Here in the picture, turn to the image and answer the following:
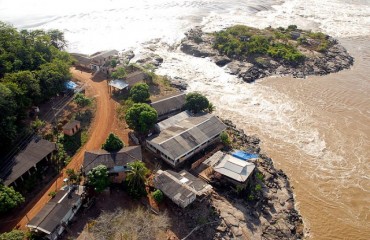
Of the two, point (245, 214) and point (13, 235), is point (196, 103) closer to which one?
point (245, 214)

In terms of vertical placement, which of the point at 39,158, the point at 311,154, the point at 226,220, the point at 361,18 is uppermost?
the point at 39,158

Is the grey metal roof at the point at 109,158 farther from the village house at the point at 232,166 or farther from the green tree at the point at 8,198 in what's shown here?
the village house at the point at 232,166

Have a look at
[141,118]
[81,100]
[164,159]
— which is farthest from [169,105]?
[81,100]

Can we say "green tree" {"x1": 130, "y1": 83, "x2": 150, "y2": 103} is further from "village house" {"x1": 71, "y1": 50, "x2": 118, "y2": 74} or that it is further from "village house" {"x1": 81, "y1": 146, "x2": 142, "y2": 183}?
"village house" {"x1": 81, "y1": 146, "x2": 142, "y2": 183}

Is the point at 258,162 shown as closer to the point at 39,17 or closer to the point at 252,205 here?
the point at 252,205

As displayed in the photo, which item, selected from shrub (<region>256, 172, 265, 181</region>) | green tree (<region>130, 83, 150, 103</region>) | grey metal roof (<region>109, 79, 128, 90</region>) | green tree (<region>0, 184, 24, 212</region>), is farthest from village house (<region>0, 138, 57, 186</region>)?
shrub (<region>256, 172, 265, 181</region>)

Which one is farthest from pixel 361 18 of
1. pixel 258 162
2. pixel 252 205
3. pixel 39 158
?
pixel 39 158
